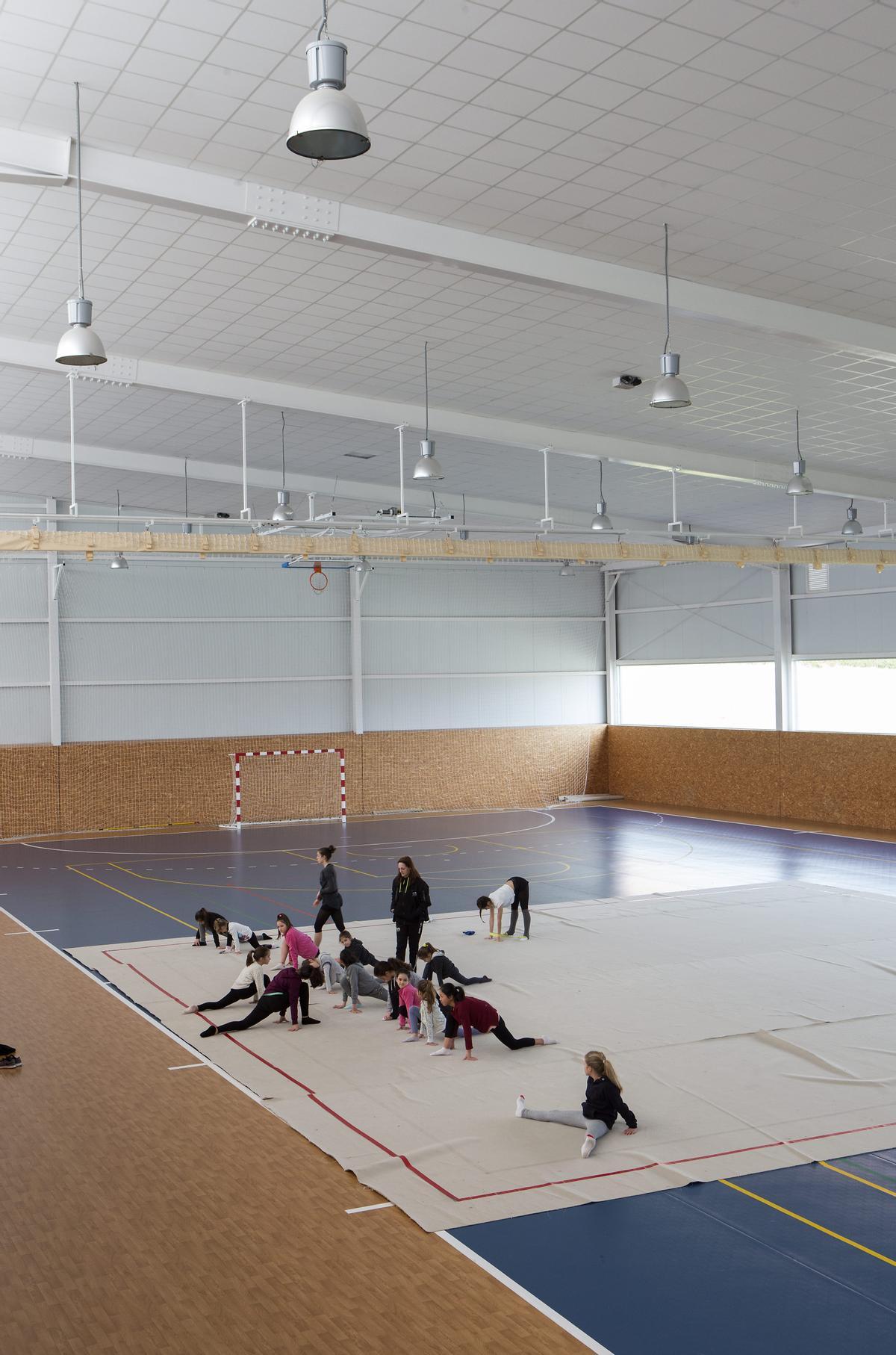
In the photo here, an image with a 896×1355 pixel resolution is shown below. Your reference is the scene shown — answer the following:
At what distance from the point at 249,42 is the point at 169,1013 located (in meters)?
9.63

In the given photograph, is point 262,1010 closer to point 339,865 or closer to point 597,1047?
point 597,1047

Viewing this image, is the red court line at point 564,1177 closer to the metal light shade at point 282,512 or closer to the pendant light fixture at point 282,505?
the metal light shade at point 282,512

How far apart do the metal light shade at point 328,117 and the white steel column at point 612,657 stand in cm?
3285

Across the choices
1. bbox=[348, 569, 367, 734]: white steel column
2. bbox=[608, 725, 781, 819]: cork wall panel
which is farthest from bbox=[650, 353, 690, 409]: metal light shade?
bbox=[348, 569, 367, 734]: white steel column

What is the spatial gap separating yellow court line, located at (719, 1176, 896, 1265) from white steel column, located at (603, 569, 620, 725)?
31.2 metres

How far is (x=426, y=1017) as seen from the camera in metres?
12.0

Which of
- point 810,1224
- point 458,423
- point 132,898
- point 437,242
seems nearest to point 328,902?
point 132,898

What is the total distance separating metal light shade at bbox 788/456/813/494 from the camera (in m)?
19.7

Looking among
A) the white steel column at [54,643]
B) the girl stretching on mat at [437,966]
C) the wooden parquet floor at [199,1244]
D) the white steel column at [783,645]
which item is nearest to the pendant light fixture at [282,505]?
the white steel column at [54,643]

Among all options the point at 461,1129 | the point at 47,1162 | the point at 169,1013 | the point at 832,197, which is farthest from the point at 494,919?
the point at 832,197

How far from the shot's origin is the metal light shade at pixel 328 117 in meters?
6.97

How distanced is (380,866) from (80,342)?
15464 mm

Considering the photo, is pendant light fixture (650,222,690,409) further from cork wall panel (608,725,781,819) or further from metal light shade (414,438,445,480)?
cork wall panel (608,725,781,819)

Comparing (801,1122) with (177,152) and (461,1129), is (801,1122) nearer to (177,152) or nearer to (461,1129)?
(461,1129)
